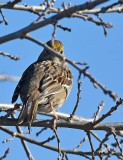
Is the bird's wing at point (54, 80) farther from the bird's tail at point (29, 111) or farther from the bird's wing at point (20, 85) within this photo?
the bird's tail at point (29, 111)

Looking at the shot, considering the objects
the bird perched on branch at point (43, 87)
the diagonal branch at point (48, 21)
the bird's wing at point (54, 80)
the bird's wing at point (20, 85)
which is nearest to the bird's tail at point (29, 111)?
the bird perched on branch at point (43, 87)

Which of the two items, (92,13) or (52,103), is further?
(52,103)

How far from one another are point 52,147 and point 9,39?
2.36 m

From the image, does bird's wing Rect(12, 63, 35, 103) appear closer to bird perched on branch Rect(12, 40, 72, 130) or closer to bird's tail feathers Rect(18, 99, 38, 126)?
bird perched on branch Rect(12, 40, 72, 130)

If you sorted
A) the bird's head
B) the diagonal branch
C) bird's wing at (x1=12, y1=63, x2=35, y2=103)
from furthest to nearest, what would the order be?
the bird's head
bird's wing at (x1=12, y1=63, x2=35, y2=103)
the diagonal branch

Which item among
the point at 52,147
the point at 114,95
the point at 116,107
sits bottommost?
the point at 52,147

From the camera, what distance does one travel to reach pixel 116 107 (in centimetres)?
477

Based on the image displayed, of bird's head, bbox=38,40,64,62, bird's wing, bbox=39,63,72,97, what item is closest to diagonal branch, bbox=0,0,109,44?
bird's wing, bbox=39,63,72,97

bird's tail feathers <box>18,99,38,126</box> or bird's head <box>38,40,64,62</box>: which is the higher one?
bird's head <box>38,40,64,62</box>

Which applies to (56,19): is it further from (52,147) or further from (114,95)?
(52,147)

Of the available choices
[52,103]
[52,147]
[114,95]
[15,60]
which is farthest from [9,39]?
[52,103]

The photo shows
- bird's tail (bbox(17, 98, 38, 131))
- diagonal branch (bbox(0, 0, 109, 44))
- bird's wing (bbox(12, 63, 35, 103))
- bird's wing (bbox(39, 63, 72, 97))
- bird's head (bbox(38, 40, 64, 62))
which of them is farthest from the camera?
bird's head (bbox(38, 40, 64, 62))

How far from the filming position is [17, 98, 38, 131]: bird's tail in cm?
567

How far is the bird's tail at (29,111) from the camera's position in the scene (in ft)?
18.6
